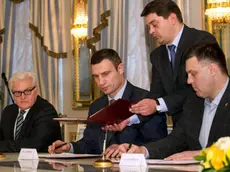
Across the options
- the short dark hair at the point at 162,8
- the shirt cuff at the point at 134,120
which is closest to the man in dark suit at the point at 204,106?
the shirt cuff at the point at 134,120

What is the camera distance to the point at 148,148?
339 cm

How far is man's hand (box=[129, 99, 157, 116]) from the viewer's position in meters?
3.46

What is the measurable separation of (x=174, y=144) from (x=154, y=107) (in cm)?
37

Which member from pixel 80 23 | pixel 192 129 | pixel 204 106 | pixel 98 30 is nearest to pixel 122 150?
pixel 192 129

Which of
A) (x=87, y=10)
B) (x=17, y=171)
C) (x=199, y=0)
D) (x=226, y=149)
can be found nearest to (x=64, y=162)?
(x=17, y=171)

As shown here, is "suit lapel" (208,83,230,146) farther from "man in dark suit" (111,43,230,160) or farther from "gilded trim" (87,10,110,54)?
"gilded trim" (87,10,110,54)

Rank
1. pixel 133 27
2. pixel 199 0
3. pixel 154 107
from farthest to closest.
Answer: pixel 133 27
pixel 199 0
pixel 154 107

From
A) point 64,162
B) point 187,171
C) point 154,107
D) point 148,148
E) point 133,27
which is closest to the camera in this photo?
point 187,171

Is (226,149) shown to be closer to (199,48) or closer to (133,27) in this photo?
(199,48)

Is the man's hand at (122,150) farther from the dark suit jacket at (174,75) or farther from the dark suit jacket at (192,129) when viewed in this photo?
the dark suit jacket at (174,75)

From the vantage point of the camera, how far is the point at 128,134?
4.02m

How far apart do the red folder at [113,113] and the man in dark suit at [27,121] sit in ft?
4.33

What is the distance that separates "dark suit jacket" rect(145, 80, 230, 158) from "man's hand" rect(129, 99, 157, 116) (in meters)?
0.24

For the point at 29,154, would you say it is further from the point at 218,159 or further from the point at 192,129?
the point at 218,159
